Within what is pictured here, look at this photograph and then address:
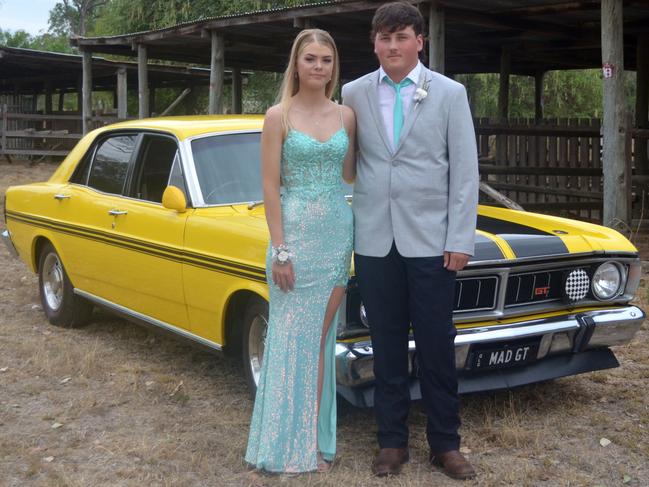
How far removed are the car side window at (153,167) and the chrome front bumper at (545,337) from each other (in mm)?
1981

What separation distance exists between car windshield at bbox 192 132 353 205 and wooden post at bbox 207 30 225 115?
8.80 m

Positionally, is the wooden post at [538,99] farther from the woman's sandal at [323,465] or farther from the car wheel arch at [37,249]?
the woman's sandal at [323,465]

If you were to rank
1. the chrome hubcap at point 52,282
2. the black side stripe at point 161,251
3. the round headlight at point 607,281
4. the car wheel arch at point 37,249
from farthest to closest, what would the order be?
the car wheel arch at point 37,249 → the chrome hubcap at point 52,282 → the round headlight at point 607,281 → the black side stripe at point 161,251

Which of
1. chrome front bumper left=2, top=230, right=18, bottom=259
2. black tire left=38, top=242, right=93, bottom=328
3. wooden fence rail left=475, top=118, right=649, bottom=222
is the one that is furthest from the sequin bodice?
wooden fence rail left=475, top=118, right=649, bottom=222

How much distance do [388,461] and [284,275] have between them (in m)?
0.94

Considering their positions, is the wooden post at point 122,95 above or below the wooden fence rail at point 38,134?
above

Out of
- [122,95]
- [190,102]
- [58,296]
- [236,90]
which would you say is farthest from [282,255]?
[190,102]

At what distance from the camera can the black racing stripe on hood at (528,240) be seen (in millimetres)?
4660

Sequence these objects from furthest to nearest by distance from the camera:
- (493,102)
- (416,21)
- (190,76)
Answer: (493,102)
(190,76)
(416,21)

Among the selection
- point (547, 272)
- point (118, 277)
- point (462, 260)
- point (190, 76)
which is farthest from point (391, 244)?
point (190, 76)

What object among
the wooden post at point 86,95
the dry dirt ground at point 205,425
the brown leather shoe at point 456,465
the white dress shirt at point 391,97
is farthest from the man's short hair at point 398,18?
the wooden post at point 86,95

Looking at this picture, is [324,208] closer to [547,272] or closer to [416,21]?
[416,21]

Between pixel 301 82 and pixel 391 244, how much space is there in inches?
30.5

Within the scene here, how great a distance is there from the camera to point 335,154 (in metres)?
3.99
